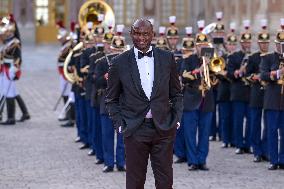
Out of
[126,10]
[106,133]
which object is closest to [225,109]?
[106,133]

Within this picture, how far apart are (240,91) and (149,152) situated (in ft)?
22.6

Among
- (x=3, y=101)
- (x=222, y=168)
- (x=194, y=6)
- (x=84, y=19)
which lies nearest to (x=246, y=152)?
(x=222, y=168)

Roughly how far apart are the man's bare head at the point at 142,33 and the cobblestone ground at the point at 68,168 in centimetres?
381

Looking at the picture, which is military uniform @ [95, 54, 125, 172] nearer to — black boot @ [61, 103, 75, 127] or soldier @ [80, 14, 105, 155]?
soldier @ [80, 14, 105, 155]

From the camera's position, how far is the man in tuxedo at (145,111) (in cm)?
938

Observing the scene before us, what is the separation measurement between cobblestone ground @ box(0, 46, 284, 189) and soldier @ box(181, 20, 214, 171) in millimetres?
263

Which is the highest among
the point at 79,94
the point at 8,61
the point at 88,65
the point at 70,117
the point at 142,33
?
the point at 142,33

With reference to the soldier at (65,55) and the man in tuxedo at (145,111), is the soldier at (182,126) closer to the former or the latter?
the man in tuxedo at (145,111)

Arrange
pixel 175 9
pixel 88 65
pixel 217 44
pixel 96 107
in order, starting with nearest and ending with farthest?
pixel 96 107, pixel 88 65, pixel 217 44, pixel 175 9

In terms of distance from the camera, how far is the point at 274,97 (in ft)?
46.5

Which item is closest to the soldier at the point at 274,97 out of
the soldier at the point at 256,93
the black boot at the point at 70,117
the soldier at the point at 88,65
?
the soldier at the point at 256,93

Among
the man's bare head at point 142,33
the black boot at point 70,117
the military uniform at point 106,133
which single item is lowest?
the black boot at point 70,117

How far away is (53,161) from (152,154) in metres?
6.02

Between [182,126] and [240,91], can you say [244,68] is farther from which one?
[182,126]
